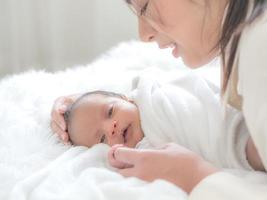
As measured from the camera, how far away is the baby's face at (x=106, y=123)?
1.20m

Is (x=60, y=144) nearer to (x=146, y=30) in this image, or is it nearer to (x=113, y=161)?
(x=113, y=161)

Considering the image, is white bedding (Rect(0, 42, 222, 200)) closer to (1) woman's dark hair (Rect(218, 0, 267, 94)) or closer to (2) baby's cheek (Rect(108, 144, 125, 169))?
(2) baby's cheek (Rect(108, 144, 125, 169))

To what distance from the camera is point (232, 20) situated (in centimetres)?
87

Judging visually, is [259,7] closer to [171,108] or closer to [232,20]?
[232,20]

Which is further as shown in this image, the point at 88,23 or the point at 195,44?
the point at 88,23

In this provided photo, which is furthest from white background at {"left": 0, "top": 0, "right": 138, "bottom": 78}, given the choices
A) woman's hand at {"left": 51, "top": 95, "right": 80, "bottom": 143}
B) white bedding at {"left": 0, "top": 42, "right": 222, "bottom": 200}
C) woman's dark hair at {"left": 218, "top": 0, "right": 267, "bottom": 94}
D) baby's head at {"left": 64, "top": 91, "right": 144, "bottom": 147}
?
woman's dark hair at {"left": 218, "top": 0, "right": 267, "bottom": 94}

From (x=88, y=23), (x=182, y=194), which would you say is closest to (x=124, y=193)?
(x=182, y=194)

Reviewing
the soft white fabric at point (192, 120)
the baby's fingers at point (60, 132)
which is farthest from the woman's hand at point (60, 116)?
the soft white fabric at point (192, 120)

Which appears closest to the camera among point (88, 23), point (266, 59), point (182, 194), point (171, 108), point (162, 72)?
point (266, 59)

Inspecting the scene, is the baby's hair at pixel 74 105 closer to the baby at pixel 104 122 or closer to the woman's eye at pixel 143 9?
the baby at pixel 104 122

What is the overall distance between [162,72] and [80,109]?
379 millimetres

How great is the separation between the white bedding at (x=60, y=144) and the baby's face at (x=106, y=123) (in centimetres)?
5

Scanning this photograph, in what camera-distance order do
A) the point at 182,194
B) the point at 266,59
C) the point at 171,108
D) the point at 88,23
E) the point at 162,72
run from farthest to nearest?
the point at 88,23
the point at 162,72
the point at 171,108
the point at 182,194
the point at 266,59

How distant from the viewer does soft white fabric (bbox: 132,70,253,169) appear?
41.6 inches
